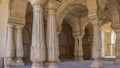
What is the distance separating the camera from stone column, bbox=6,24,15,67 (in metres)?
8.24

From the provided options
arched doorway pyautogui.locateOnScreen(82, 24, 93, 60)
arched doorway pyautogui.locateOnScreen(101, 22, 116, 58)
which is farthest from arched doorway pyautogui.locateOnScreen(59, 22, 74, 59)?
arched doorway pyautogui.locateOnScreen(101, 22, 116, 58)

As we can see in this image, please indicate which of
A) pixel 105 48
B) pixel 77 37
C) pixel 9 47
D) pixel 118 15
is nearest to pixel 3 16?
pixel 9 47

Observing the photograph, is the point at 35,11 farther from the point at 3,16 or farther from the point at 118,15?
the point at 118,15

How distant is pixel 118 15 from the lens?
1062cm

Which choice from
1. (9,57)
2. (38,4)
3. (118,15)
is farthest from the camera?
(118,15)

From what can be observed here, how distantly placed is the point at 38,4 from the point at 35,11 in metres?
0.22

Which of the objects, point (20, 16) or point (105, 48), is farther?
point (105, 48)

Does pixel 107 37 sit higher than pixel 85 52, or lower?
higher

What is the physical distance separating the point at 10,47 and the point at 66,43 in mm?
11312

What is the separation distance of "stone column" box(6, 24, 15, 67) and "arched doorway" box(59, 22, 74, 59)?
10573 mm

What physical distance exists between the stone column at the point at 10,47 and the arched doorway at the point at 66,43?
416 inches

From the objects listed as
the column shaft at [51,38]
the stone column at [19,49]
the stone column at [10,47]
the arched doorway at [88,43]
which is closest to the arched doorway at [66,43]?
the arched doorway at [88,43]

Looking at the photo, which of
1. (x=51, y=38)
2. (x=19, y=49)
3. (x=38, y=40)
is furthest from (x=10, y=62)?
(x=38, y=40)

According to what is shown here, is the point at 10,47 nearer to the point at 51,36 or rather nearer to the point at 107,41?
the point at 51,36
